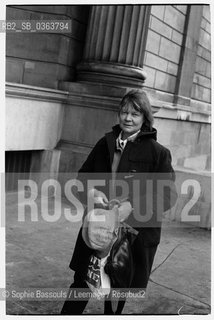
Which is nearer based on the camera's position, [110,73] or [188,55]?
[110,73]

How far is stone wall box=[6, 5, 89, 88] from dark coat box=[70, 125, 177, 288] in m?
4.66

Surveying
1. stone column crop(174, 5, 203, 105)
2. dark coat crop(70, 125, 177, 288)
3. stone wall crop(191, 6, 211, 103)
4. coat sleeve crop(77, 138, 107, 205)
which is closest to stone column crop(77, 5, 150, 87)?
stone column crop(174, 5, 203, 105)

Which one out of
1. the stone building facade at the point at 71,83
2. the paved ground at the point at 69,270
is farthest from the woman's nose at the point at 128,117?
the stone building facade at the point at 71,83

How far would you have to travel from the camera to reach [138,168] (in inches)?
108

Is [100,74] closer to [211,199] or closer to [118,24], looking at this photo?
[118,24]

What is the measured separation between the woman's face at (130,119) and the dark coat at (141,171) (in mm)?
73

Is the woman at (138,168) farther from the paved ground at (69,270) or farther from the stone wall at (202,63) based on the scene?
the stone wall at (202,63)

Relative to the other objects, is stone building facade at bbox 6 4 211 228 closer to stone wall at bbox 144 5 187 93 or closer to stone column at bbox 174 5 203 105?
stone wall at bbox 144 5 187 93

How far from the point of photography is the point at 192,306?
149 inches

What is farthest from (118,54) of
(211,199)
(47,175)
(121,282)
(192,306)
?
(121,282)

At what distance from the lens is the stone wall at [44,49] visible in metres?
6.94

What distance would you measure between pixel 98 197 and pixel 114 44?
5.32m

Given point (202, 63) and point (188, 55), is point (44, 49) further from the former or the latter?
point (202, 63)

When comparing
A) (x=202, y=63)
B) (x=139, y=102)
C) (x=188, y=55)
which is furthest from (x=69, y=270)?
(x=202, y=63)
